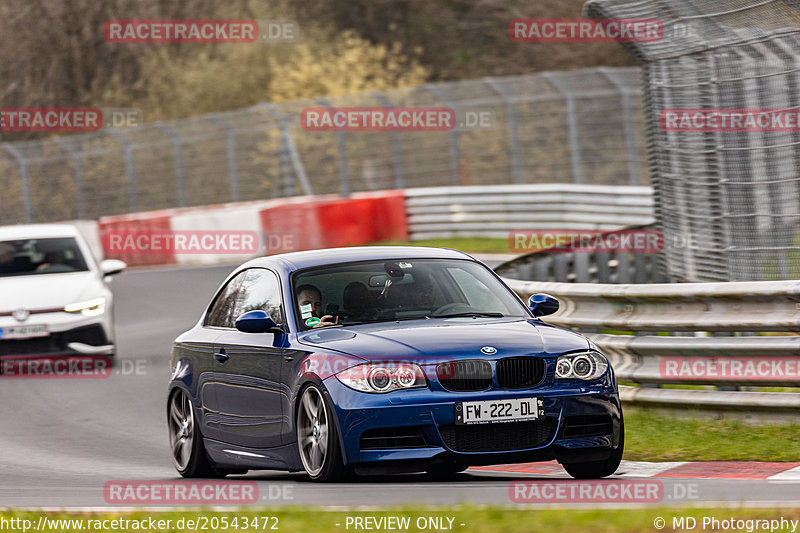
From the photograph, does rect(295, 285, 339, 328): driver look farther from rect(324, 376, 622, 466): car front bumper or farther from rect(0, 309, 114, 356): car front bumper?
rect(0, 309, 114, 356): car front bumper

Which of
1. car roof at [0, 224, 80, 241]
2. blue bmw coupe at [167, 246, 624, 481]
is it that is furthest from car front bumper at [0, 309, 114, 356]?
blue bmw coupe at [167, 246, 624, 481]

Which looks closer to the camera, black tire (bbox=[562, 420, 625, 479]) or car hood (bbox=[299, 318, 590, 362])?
car hood (bbox=[299, 318, 590, 362])

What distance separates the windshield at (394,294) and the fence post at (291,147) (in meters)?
20.1

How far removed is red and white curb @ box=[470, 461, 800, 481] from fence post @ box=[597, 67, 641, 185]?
17.4 m

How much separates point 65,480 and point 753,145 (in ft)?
17.6

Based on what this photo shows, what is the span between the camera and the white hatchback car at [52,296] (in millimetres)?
15938

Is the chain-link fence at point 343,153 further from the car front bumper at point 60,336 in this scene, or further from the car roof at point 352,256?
the car roof at point 352,256

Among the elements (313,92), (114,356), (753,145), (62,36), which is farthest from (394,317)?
(62,36)

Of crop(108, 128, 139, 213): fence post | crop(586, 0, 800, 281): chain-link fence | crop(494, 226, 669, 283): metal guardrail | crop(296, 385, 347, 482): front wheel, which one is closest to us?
crop(296, 385, 347, 482): front wheel

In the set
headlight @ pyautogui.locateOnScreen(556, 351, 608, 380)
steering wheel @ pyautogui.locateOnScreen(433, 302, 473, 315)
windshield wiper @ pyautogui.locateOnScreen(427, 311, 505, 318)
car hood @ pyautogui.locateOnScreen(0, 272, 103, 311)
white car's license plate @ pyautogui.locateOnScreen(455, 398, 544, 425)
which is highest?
steering wheel @ pyautogui.locateOnScreen(433, 302, 473, 315)

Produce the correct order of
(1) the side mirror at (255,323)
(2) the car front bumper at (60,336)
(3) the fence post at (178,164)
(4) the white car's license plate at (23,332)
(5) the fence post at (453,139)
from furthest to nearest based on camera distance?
(3) the fence post at (178,164) → (5) the fence post at (453,139) → (2) the car front bumper at (60,336) → (4) the white car's license plate at (23,332) → (1) the side mirror at (255,323)

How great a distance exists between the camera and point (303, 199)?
2820 centimetres

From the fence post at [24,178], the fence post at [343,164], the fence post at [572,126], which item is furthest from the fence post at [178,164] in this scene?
the fence post at [572,126]

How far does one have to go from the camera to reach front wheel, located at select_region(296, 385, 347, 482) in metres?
7.90
